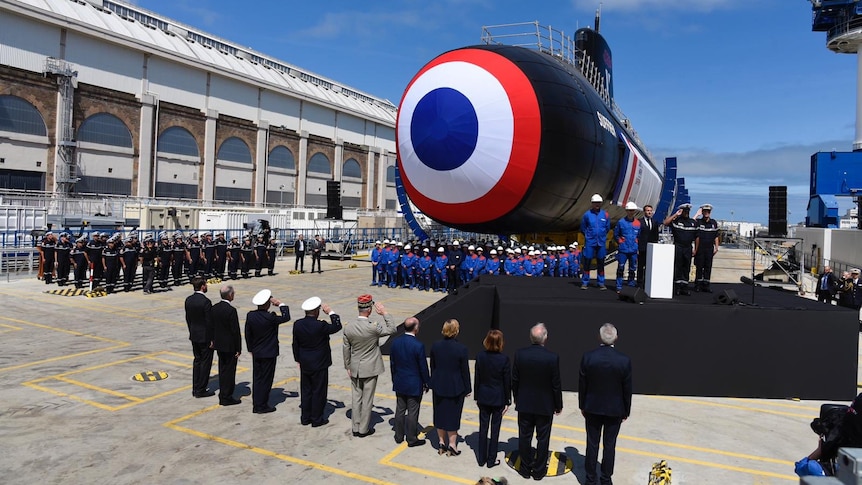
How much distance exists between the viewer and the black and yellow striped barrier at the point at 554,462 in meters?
5.04

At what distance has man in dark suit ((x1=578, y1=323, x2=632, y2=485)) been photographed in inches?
184

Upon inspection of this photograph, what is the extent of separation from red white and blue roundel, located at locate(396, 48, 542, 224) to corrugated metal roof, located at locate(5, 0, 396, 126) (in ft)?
105

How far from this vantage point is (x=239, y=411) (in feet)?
21.1

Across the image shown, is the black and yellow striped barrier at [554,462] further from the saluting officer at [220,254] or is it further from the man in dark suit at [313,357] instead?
the saluting officer at [220,254]

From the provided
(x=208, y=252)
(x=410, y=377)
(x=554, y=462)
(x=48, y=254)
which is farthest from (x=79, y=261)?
(x=554, y=462)

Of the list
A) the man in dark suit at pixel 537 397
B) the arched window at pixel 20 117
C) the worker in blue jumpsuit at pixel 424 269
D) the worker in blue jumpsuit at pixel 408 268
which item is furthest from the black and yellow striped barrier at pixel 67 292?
the arched window at pixel 20 117

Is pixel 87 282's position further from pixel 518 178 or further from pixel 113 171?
pixel 113 171

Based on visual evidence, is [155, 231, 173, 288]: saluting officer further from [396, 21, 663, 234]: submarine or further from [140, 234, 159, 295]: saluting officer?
[396, 21, 663, 234]: submarine

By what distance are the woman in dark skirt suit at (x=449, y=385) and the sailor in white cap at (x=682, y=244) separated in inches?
184

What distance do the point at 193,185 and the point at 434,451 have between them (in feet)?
135

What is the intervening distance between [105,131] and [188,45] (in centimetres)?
1271

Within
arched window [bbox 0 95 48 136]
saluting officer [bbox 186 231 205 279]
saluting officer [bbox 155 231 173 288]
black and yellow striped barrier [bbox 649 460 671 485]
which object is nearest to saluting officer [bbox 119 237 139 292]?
saluting officer [bbox 155 231 173 288]

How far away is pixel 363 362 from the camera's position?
225 inches

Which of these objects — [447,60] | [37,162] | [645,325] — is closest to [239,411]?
[645,325]
